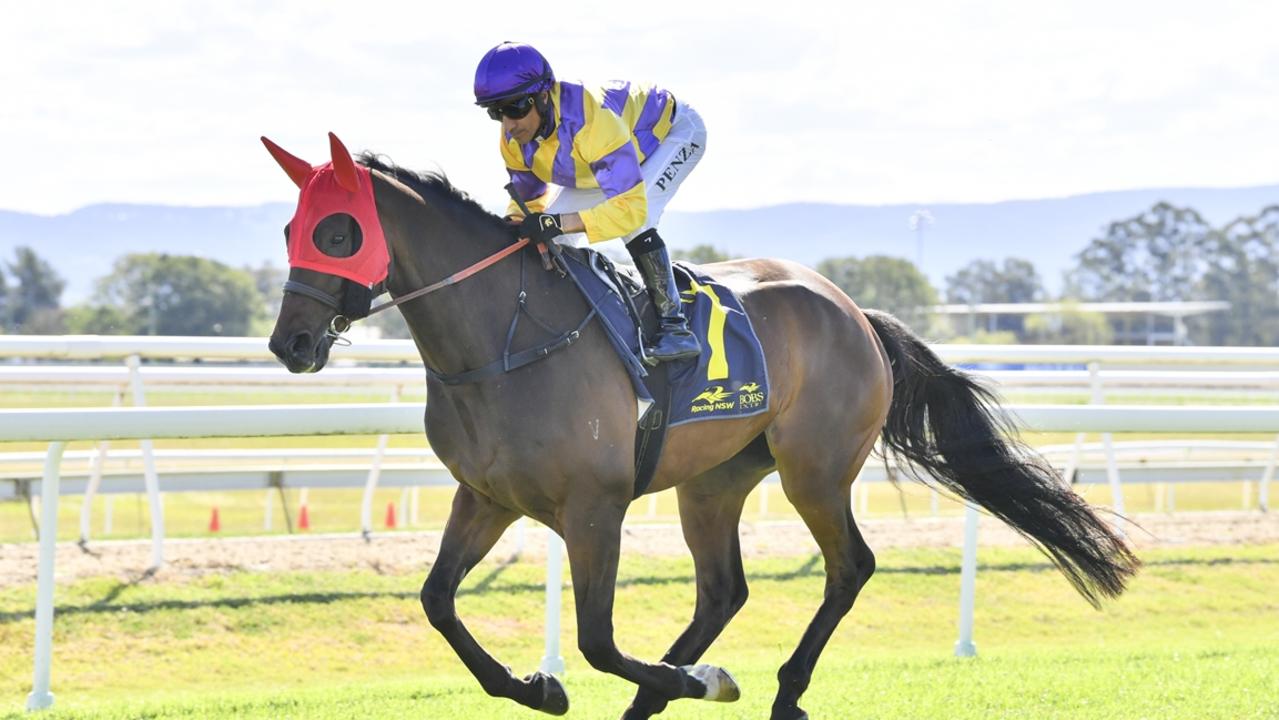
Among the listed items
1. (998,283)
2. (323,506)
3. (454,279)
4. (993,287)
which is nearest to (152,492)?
(454,279)

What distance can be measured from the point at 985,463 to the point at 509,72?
2639 millimetres

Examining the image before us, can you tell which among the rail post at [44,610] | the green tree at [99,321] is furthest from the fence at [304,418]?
the green tree at [99,321]

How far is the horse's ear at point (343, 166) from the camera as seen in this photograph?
4086mm

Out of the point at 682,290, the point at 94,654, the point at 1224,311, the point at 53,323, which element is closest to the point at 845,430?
the point at 682,290

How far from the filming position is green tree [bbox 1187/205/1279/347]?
3275 inches

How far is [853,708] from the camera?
17.3 ft

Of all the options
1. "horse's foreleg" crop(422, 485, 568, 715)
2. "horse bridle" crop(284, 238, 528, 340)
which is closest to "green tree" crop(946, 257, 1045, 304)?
"horse's foreleg" crop(422, 485, 568, 715)

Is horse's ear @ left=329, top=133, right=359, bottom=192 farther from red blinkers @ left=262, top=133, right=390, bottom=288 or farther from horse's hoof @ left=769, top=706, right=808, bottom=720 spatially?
horse's hoof @ left=769, top=706, right=808, bottom=720

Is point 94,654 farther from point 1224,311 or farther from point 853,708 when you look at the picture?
point 1224,311

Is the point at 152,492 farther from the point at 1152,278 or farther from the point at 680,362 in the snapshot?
the point at 1152,278

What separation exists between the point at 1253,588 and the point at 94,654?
6.19 m

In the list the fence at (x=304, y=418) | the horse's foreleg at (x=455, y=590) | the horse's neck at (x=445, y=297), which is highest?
the horse's neck at (x=445, y=297)

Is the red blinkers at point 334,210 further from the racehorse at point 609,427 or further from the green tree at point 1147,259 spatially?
the green tree at point 1147,259

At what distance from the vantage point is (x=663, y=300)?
15.7ft
